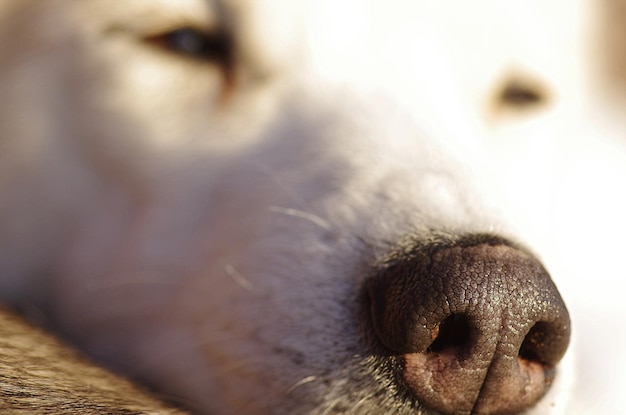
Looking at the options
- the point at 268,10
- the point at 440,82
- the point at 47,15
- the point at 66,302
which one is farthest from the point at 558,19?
the point at 66,302

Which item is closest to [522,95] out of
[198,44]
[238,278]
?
[198,44]

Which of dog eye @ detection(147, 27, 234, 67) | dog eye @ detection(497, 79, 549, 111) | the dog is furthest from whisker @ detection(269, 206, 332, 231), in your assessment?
dog eye @ detection(497, 79, 549, 111)

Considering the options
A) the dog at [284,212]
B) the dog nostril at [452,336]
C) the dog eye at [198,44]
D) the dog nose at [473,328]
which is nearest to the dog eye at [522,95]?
the dog at [284,212]

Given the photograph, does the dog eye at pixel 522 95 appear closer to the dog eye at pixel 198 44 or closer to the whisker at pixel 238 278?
the dog eye at pixel 198 44

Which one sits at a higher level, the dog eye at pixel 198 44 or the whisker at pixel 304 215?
the dog eye at pixel 198 44

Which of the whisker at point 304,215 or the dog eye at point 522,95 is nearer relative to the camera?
the whisker at point 304,215

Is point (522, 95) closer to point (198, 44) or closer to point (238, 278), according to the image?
point (198, 44)

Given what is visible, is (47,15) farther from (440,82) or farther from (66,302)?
(440,82)
